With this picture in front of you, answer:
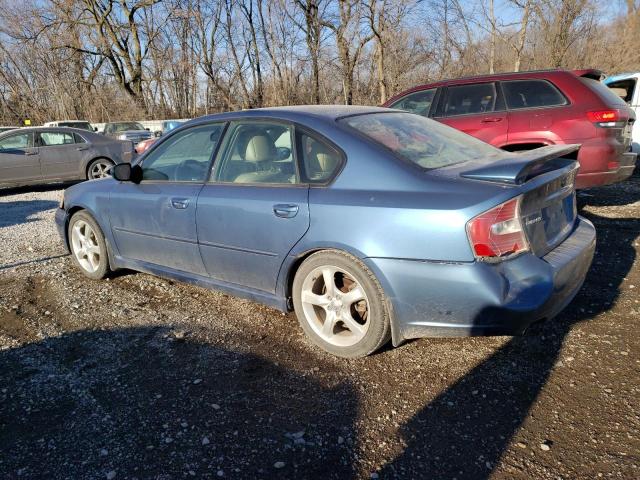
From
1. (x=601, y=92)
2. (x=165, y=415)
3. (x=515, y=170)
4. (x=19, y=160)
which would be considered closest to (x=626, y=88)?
(x=601, y=92)

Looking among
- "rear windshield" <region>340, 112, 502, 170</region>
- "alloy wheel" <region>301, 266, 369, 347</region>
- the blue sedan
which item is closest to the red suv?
"rear windshield" <region>340, 112, 502, 170</region>

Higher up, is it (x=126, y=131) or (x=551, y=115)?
(x=126, y=131)

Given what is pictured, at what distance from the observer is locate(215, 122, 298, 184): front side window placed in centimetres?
320

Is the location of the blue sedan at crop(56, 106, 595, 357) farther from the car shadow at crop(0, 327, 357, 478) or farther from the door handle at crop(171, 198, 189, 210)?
the car shadow at crop(0, 327, 357, 478)

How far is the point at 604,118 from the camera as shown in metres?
5.39

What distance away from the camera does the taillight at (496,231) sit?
2.41 m

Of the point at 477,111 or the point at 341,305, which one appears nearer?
the point at 341,305

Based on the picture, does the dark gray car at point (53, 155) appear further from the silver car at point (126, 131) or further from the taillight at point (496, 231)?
the taillight at point (496, 231)

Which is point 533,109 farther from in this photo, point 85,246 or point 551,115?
point 85,246

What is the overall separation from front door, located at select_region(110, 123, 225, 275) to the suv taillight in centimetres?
424

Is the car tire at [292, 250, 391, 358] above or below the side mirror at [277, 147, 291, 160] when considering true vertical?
below

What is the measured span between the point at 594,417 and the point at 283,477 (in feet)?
5.06

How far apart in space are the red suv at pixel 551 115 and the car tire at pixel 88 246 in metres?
4.53

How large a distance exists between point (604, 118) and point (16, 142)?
11281 millimetres
